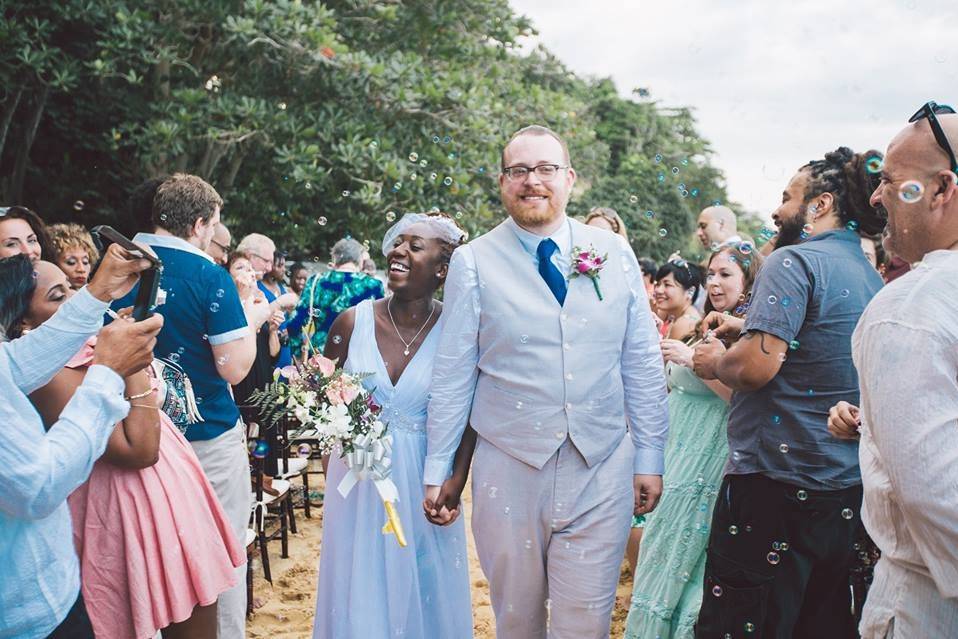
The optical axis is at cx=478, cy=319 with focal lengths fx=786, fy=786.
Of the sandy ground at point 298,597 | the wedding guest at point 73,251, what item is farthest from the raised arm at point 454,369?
the wedding guest at point 73,251

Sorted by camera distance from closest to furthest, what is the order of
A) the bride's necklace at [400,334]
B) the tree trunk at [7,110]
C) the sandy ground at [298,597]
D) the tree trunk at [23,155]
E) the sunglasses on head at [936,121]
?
the sunglasses on head at [936,121] → the bride's necklace at [400,334] → the sandy ground at [298,597] → the tree trunk at [7,110] → the tree trunk at [23,155]

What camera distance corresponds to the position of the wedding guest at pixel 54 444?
186 cm

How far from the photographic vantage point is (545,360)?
302 cm

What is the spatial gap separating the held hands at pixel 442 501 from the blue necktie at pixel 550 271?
89cm

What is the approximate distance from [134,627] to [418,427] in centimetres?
141

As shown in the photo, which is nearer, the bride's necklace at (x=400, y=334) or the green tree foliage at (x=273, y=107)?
the bride's necklace at (x=400, y=334)

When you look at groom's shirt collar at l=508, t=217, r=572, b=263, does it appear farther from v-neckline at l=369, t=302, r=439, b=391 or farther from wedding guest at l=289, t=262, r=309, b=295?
wedding guest at l=289, t=262, r=309, b=295

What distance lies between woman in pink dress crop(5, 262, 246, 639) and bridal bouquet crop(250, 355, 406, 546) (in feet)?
2.13

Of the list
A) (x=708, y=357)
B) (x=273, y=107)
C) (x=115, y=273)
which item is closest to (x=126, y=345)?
(x=115, y=273)

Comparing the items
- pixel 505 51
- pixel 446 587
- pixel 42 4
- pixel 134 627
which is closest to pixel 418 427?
pixel 446 587

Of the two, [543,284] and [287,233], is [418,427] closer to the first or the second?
[543,284]

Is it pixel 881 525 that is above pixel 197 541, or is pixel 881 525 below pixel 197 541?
above

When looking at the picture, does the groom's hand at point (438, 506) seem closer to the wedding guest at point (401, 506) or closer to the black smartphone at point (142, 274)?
the wedding guest at point (401, 506)

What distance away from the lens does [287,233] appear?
1105 centimetres
